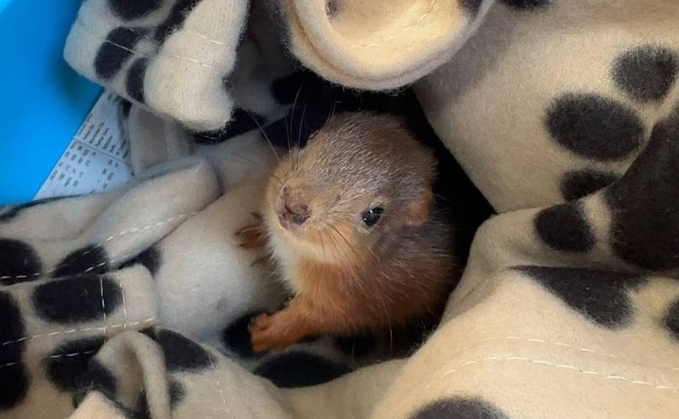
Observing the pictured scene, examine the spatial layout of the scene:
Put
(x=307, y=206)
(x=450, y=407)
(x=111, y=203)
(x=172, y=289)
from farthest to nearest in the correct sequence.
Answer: (x=111, y=203)
(x=172, y=289)
(x=307, y=206)
(x=450, y=407)

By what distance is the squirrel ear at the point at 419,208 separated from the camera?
1305 millimetres

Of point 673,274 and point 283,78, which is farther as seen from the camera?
point 283,78

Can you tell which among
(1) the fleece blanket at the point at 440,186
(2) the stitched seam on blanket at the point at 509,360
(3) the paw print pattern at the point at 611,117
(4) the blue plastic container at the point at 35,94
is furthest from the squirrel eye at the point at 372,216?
(4) the blue plastic container at the point at 35,94

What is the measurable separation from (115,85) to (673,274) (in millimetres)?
901

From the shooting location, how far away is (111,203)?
1439 mm

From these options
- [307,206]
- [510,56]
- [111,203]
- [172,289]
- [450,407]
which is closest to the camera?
[450,407]

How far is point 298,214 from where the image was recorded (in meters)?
1.23

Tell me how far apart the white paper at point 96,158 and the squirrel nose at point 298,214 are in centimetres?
45

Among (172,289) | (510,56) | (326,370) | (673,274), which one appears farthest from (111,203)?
(673,274)

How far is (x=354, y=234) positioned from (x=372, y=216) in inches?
1.7

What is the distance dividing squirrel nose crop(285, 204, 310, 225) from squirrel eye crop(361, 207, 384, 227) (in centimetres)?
10

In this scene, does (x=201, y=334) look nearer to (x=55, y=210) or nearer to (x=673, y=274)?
(x=55, y=210)

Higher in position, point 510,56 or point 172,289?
point 510,56

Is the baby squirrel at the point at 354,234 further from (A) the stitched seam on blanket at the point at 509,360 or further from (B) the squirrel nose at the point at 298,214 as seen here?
(A) the stitched seam on blanket at the point at 509,360
